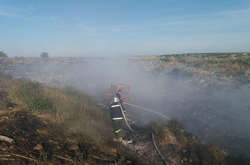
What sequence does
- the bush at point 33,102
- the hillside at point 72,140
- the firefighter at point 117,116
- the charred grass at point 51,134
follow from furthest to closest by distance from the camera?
1. the firefighter at point 117,116
2. the bush at point 33,102
3. the hillside at point 72,140
4. the charred grass at point 51,134

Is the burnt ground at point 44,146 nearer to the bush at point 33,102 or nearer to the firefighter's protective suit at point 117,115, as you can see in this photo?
the bush at point 33,102

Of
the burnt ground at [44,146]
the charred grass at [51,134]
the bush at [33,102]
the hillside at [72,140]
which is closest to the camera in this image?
the burnt ground at [44,146]

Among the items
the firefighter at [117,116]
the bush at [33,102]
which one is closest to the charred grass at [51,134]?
the bush at [33,102]

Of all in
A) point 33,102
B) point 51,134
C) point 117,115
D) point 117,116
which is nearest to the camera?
point 51,134

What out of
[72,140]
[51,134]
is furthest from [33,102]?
[72,140]

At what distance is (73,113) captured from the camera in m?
6.53

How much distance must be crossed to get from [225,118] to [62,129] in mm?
8802

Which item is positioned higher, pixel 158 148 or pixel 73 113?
pixel 73 113

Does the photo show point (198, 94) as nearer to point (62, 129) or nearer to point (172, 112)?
point (172, 112)

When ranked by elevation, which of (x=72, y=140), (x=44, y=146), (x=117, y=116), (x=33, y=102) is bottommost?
(x=117, y=116)

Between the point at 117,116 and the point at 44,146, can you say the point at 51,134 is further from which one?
the point at 117,116

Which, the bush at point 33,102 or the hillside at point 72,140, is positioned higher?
the bush at point 33,102

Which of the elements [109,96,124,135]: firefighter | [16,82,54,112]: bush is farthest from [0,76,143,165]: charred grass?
[109,96,124,135]: firefighter

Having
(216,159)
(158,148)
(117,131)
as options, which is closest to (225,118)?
(216,159)
